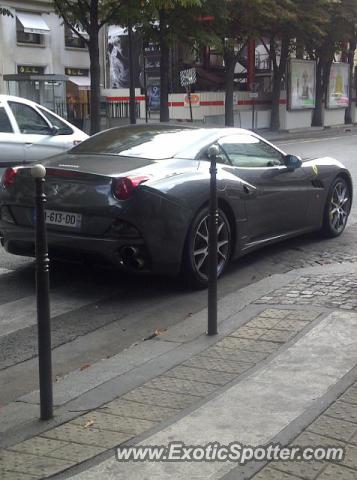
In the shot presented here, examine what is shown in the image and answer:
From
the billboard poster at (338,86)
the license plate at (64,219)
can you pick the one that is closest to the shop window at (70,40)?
the billboard poster at (338,86)

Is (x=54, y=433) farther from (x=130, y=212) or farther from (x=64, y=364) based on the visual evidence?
(x=130, y=212)

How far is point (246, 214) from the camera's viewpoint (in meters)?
6.55

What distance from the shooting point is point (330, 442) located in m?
3.22

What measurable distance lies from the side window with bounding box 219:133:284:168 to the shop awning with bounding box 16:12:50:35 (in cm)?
2978

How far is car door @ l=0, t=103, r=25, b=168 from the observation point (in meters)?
11.0

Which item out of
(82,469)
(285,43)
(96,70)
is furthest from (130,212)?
(285,43)

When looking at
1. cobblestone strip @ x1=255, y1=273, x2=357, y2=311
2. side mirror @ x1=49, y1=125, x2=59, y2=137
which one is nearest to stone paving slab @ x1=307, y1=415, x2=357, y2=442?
cobblestone strip @ x1=255, y1=273, x2=357, y2=311

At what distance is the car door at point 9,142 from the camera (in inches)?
435

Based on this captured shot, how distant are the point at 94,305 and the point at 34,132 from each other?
6411 millimetres

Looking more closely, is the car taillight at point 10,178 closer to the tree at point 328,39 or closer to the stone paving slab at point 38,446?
the stone paving slab at point 38,446

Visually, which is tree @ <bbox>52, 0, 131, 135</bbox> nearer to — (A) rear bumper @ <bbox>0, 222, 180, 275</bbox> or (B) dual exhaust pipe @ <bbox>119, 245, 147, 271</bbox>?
(A) rear bumper @ <bbox>0, 222, 180, 275</bbox>

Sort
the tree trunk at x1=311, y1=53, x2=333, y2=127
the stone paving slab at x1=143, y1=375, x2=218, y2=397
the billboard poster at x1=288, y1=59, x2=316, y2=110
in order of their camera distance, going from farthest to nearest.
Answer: the tree trunk at x1=311, y1=53, x2=333, y2=127, the billboard poster at x1=288, y1=59, x2=316, y2=110, the stone paving slab at x1=143, y1=375, x2=218, y2=397

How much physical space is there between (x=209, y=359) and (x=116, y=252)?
1550 millimetres

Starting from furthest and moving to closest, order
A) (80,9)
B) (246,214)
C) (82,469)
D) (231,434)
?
(80,9) < (246,214) < (231,434) < (82,469)
